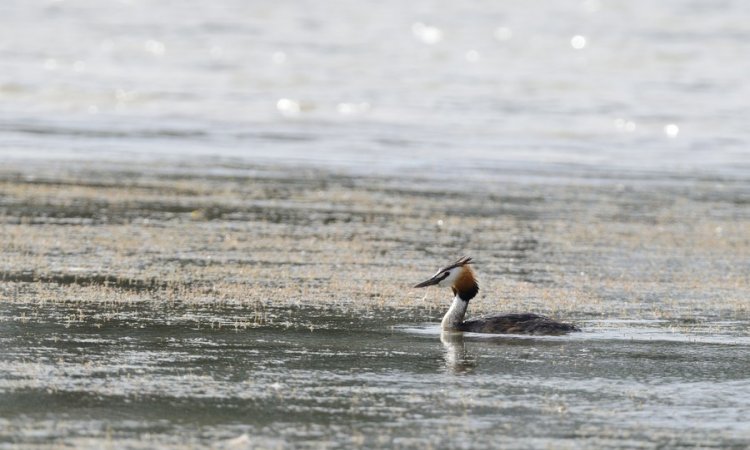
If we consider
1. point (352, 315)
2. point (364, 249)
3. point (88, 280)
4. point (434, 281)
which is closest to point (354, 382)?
point (352, 315)

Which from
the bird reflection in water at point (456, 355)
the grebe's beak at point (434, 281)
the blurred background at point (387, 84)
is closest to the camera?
the bird reflection in water at point (456, 355)

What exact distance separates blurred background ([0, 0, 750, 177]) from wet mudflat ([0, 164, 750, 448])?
5.33 metres

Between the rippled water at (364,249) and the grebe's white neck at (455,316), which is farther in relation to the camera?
the grebe's white neck at (455,316)

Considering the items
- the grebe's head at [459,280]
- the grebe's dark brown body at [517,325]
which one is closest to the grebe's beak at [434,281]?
the grebe's head at [459,280]

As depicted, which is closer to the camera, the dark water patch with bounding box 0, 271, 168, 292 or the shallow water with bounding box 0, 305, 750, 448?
the shallow water with bounding box 0, 305, 750, 448

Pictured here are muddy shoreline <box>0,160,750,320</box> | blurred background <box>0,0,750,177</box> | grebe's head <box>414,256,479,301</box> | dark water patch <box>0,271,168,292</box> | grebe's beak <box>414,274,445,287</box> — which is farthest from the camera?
blurred background <box>0,0,750,177</box>

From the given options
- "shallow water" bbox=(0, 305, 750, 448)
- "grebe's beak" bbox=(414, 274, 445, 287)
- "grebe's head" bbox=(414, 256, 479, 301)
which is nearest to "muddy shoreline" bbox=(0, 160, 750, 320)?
"grebe's beak" bbox=(414, 274, 445, 287)

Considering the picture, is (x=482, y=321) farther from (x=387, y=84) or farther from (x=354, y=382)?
(x=387, y=84)

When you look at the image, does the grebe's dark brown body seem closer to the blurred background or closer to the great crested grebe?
the great crested grebe

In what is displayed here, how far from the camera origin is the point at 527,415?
8727 mm

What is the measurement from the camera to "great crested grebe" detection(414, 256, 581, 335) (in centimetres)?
1161

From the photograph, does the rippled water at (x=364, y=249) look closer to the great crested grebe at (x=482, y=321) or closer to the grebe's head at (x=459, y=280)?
the great crested grebe at (x=482, y=321)

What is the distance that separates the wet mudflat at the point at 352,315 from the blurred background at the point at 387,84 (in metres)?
5.33

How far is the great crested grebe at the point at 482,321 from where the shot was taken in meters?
11.6
